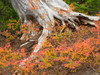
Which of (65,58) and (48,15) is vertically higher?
(48,15)

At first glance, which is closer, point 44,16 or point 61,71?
point 61,71

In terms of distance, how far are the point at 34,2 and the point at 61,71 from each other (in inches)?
176

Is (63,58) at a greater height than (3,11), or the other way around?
(3,11)

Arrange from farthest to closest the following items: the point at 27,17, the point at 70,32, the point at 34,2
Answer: the point at 27,17 < the point at 34,2 < the point at 70,32

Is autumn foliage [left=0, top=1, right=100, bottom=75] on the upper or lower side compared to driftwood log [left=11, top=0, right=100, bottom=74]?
lower

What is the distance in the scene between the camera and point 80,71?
147 inches

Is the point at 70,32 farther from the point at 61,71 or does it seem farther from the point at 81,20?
the point at 61,71

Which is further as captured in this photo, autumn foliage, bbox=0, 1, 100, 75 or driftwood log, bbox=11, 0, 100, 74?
driftwood log, bbox=11, 0, 100, 74

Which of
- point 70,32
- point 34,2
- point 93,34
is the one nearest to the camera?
point 93,34

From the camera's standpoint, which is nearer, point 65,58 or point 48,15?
point 65,58

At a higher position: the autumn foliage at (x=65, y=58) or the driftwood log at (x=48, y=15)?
the driftwood log at (x=48, y=15)

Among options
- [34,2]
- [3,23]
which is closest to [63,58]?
[34,2]

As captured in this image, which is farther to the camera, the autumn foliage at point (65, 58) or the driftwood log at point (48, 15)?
the driftwood log at point (48, 15)

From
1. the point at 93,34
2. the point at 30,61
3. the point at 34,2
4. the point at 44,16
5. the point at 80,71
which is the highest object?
the point at 34,2
